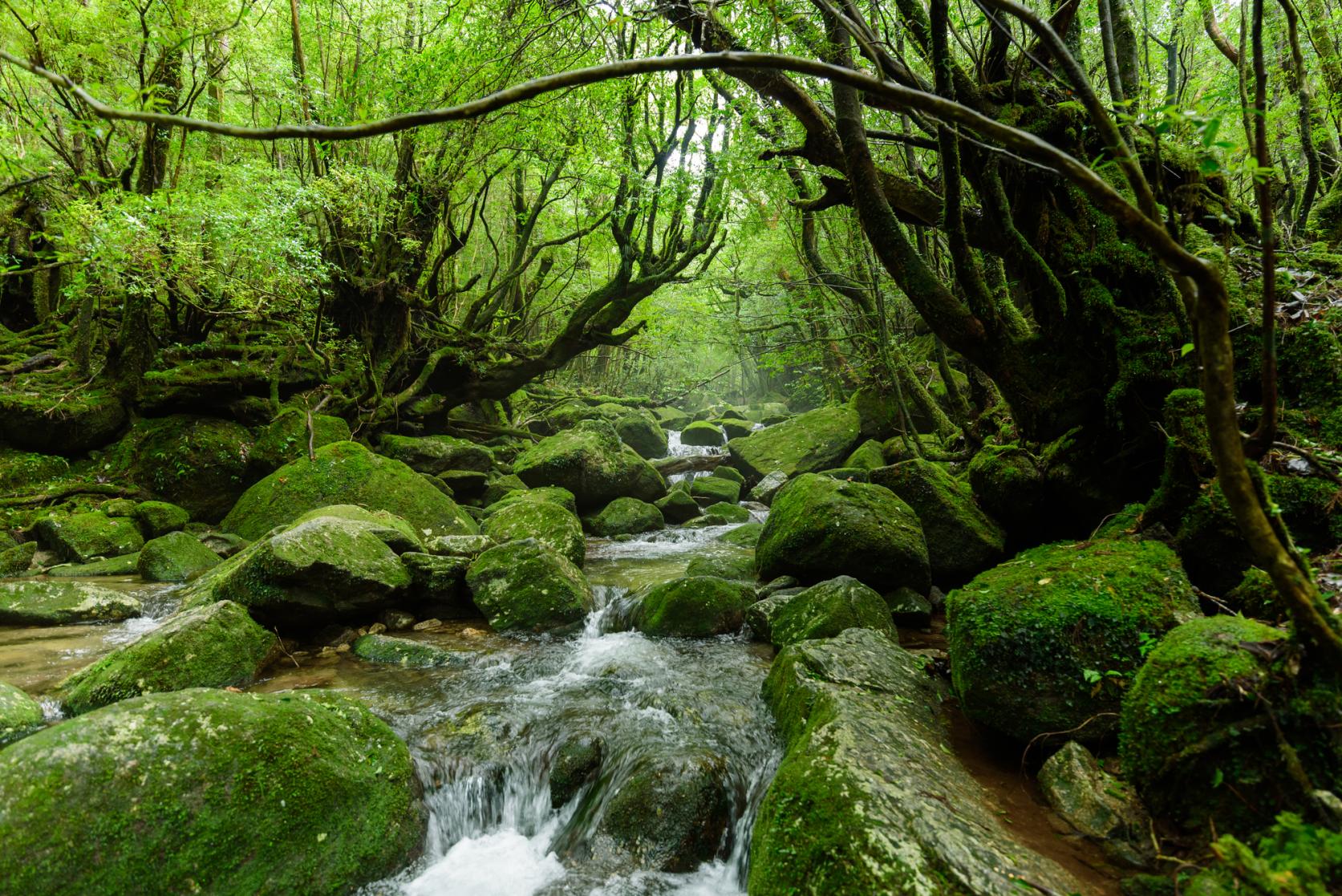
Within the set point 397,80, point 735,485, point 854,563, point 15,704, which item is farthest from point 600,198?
point 15,704

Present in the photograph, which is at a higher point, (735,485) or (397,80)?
(397,80)

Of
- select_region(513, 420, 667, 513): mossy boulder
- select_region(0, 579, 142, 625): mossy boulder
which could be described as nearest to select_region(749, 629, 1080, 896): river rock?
select_region(0, 579, 142, 625): mossy boulder

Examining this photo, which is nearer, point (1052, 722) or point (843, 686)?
point (1052, 722)

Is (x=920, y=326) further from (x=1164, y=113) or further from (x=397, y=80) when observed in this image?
(x=1164, y=113)

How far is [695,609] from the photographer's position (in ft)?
21.0

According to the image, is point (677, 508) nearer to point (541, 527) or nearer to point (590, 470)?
point (590, 470)

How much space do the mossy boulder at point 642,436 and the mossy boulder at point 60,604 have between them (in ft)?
50.0

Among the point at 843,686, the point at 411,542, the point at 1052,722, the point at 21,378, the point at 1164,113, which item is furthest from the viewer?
the point at 21,378

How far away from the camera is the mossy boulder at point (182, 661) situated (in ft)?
14.4

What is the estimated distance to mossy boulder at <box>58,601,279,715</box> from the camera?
4383mm

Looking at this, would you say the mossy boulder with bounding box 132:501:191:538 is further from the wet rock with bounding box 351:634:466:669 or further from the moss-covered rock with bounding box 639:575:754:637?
the moss-covered rock with bounding box 639:575:754:637

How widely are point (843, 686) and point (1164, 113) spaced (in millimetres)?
3321

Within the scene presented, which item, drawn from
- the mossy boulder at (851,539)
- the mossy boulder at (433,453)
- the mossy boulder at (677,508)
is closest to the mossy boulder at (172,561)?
the mossy boulder at (433,453)

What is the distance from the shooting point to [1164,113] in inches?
63.0
